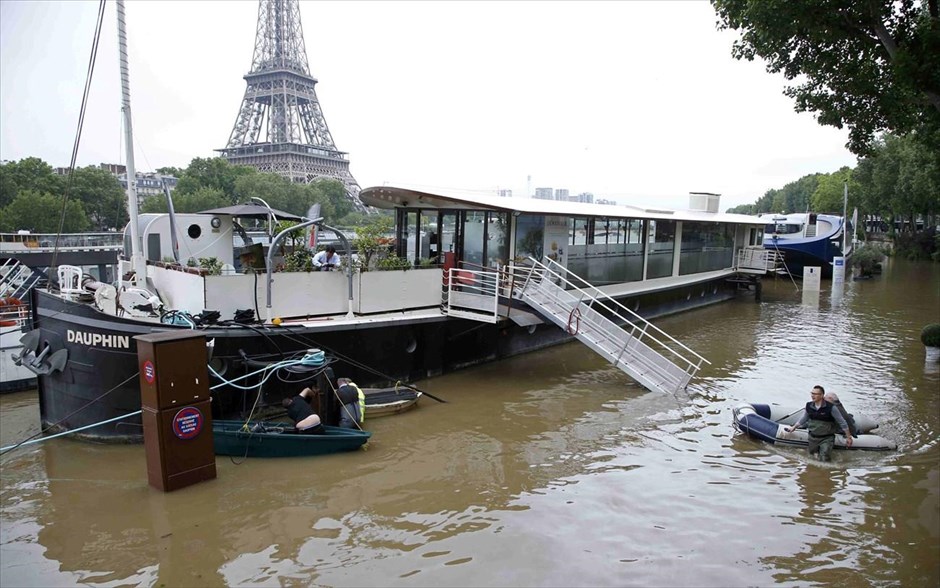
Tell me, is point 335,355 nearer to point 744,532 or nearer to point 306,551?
point 306,551

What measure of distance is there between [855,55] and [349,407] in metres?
12.4

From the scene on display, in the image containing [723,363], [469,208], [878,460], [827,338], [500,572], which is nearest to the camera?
[500,572]

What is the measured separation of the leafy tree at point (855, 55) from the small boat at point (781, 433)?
553 centimetres

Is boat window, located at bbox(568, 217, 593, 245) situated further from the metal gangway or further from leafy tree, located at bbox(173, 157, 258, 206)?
leafy tree, located at bbox(173, 157, 258, 206)

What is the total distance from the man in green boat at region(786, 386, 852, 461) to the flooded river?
31 cm

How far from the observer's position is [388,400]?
1193cm

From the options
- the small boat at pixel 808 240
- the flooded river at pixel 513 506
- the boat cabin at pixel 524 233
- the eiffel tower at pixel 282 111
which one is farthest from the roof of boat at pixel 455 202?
the eiffel tower at pixel 282 111

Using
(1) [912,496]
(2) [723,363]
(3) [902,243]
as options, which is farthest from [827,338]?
(3) [902,243]

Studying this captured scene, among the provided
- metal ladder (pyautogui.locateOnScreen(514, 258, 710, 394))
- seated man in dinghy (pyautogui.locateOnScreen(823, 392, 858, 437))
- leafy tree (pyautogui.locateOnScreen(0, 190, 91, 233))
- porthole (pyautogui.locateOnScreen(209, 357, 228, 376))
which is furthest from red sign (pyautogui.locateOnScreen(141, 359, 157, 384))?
leafy tree (pyautogui.locateOnScreen(0, 190, 91, 233))

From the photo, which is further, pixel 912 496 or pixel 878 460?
pixel 878 460

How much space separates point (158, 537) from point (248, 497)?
122 cm

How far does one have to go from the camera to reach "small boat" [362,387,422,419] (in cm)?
1162

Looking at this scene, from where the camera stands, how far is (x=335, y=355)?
1174 cm

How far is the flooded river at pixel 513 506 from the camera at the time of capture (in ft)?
22.0
